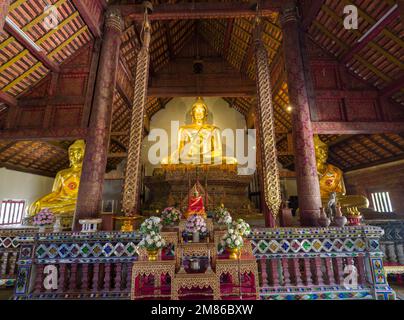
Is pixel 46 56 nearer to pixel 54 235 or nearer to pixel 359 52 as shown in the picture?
pixel 54 235

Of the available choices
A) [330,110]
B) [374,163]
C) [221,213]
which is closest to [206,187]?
[221,213]

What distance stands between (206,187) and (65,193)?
489cm

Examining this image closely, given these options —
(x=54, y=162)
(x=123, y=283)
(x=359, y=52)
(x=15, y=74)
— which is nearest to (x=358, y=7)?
(x=359, y=52)

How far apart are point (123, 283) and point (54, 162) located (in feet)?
27.2

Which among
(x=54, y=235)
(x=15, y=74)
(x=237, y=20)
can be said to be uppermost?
(x=237, y=20)

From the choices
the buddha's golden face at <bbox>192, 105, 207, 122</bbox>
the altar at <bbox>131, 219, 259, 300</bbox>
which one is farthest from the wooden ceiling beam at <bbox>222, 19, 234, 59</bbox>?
the altar at <bbox>131, 219, 259, 300</bbox>

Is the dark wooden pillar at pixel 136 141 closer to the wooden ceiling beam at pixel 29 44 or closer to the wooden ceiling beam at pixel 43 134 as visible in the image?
the wooden ceiling beam at pixel 43 134

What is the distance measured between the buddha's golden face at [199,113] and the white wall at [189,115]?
5.91ft

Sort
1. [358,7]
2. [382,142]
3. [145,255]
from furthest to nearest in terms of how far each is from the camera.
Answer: [382,142] → [358,7] → [145,255]

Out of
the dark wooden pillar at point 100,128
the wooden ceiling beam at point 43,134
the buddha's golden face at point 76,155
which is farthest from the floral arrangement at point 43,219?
the buddha's golden face at point 76,155

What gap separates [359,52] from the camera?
5.76 m

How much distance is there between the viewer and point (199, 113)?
40.4ft

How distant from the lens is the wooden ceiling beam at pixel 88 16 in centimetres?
518

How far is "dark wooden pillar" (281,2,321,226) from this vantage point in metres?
4.80
